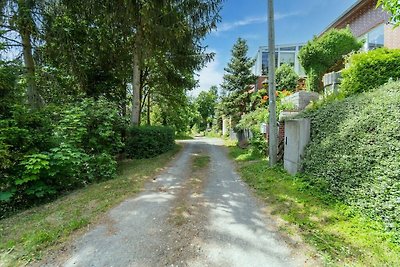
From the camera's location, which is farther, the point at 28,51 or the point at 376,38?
the point at 376,38

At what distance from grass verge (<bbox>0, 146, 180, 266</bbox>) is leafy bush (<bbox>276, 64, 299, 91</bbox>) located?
14073 millimetres

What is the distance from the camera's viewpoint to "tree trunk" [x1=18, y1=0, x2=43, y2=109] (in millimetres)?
7703

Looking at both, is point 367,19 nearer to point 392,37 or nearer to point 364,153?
point 392,37

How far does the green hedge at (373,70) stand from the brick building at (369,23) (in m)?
4.43

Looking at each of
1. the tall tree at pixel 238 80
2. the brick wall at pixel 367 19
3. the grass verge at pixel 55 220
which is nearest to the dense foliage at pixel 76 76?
the grass verge at pixel 55 220

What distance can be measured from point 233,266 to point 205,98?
162ft

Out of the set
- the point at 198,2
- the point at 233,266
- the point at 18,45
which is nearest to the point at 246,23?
the point at 198,2

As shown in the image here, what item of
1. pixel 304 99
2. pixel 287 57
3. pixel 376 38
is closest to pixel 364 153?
pixel 304 99

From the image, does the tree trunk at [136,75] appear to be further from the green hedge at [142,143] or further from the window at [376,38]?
the window at [376,38]

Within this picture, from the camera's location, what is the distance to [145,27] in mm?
9656

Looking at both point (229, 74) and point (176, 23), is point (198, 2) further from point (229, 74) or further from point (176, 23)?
point (229, 74)

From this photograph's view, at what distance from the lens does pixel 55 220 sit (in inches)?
155

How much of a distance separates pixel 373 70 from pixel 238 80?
13363 mm

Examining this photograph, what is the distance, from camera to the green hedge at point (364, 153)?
3352 mm
